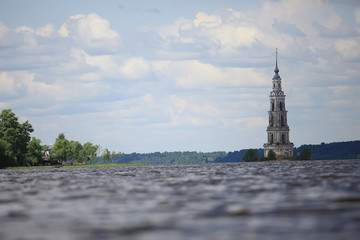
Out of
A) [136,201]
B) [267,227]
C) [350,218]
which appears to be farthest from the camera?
[136,201]

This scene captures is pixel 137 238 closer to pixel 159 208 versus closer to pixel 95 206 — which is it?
pixel 159 208

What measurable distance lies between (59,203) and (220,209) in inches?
449

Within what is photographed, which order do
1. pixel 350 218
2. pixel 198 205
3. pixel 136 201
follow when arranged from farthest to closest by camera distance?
pixel 136 201 < pixel 198 205 < pixel 350 218

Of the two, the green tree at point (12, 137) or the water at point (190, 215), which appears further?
the green tree at point (12, 137)

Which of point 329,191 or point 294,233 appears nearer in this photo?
point 294,233

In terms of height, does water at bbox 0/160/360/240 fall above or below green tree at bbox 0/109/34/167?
below

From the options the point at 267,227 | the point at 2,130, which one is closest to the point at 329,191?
the point at 267,227

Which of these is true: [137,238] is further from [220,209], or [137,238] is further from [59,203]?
[59,203]

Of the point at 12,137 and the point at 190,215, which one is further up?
the point at 12,137

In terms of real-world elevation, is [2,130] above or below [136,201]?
above

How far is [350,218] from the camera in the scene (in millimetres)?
28109

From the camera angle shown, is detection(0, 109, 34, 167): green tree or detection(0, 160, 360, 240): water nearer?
detection(0, 160, 360, 240): water

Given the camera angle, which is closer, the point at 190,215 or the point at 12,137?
the point at 190,215

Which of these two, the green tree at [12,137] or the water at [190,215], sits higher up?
the green tree at [12,137]
